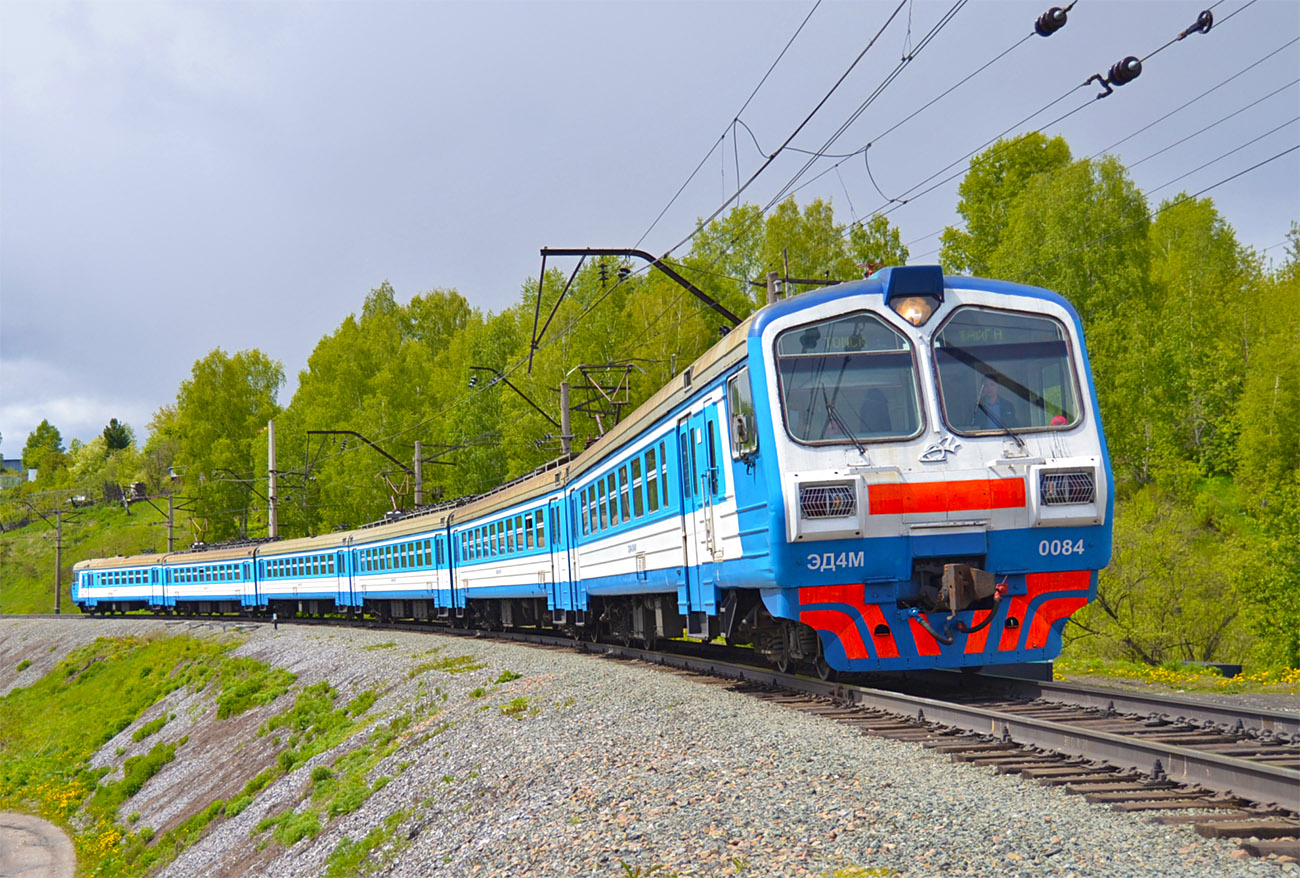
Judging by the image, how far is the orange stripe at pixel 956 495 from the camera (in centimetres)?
902

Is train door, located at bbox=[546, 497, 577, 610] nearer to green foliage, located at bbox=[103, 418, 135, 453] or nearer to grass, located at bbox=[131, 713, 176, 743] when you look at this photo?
grass, located at bbox=[131, 713, 176, 743]

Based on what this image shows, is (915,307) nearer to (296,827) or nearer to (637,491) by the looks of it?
(637,491)

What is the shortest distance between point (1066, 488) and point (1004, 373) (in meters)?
1.06

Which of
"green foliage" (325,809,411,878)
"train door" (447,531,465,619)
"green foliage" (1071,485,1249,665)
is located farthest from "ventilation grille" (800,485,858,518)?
"train door" (447,531,465,619)

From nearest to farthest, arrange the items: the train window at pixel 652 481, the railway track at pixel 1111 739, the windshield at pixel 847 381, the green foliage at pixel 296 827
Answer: the railway track at pixel 1111 739
the windshield at pixel 847 381
the green foliage at pixel 296 827
the train window at pixel 652 481

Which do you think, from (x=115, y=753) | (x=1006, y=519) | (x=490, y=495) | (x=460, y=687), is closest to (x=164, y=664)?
(x=115, y=753)

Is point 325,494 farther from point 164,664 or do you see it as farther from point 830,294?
point 830,294

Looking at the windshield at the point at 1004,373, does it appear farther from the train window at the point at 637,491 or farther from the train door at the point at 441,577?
the train door at the point at 441,577

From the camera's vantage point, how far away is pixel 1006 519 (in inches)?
358

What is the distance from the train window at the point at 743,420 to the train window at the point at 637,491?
3.88m

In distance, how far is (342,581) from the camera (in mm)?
34656

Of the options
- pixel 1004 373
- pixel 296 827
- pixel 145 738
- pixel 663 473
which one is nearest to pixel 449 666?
pixel 296 827

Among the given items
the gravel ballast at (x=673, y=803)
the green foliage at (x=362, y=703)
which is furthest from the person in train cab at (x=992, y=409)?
the green foliage at (x=362, y=703)

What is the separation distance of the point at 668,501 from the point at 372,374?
162 feet
